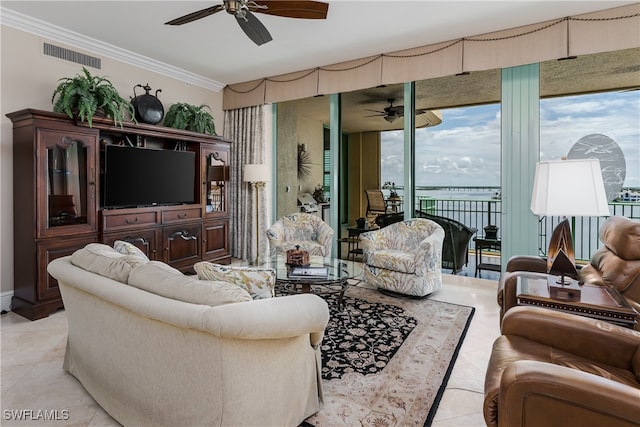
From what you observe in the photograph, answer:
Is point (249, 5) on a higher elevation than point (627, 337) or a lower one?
higher

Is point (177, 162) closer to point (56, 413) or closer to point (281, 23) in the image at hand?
point (281, 23)

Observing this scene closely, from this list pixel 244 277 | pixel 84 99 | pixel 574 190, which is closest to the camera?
pixel 244 277

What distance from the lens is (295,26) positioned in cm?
367

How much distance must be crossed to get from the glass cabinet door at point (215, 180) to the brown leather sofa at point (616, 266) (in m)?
3.83

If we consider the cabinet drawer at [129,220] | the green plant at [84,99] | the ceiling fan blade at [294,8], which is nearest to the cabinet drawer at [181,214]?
the cabinet drawer at [129,220]

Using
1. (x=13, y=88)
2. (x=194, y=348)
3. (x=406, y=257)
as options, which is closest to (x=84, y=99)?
(x=13, y=88)

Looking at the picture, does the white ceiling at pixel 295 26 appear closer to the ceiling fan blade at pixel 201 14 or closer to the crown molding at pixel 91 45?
the crown molding at pixel 91 45

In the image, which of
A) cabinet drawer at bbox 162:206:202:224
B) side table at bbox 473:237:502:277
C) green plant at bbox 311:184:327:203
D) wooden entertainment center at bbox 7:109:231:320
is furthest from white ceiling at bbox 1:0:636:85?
side table at bbox 473:237:502:277

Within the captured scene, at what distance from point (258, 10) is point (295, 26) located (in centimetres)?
103

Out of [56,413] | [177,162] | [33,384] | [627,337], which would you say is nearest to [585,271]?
[627,337]

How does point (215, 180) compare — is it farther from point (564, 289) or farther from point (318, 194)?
point (564, 289)

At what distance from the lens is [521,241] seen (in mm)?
3926

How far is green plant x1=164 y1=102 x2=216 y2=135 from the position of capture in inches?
186

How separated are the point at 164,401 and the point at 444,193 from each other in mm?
3949
